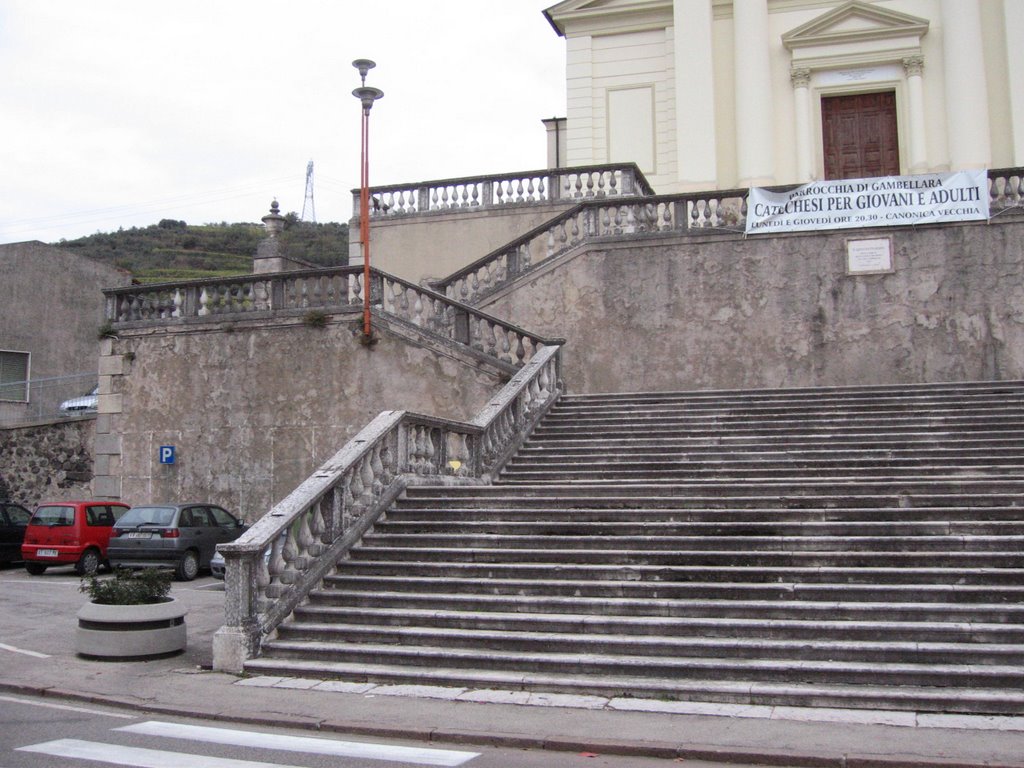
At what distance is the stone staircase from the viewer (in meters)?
8.17

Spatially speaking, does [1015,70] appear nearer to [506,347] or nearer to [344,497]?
[506,347]

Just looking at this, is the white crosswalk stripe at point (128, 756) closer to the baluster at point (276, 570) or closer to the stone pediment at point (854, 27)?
the baluster at point (276, 570)

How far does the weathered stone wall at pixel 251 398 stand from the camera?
1767 centimetres

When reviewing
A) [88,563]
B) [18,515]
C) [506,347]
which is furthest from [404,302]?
[18,515]

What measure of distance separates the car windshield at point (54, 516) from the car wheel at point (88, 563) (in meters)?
0.63

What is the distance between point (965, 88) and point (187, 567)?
20.3 metres

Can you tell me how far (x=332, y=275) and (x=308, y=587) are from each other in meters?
9.31

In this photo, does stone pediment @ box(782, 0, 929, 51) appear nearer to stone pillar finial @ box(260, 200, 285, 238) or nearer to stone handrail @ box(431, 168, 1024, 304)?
stone handrail @ box(431, 168, 1024, 304)

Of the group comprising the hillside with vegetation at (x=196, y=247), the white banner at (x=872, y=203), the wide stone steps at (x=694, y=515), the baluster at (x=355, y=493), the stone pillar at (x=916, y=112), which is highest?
the hillside with vegetation at (x=196, y=247)

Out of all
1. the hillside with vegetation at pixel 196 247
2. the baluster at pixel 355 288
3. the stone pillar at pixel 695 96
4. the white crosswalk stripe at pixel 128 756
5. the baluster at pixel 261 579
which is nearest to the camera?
the white crosswalk stripe at pixel 128 756

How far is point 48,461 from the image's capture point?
2294 centimetres

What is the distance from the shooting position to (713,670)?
8.23 meters

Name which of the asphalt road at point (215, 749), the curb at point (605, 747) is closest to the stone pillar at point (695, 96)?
the curb at point (605, 747)

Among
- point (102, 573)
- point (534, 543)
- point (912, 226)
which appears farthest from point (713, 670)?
point (102, 573)
